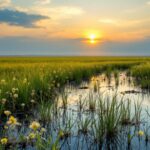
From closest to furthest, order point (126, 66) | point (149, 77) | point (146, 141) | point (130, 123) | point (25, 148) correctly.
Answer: point (25, 148) < point (146, 141) < point (130, 123) < point (149, 77) < point (126, 66)

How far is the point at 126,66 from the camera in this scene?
126ft

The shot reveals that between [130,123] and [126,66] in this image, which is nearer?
[130,123]

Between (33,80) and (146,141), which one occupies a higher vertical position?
(33,80)

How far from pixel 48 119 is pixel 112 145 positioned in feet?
7.77

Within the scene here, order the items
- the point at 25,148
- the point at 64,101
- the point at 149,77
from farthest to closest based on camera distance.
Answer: the point at 149,77 < the point at 64,101 < the point at 25,148

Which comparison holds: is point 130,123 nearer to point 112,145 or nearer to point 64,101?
point 112,145

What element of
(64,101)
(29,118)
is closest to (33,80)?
(64,101)

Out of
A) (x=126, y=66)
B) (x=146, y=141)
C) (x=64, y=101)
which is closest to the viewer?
(x=146, y=141)

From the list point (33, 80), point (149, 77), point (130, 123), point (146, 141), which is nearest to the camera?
point (146, 141)

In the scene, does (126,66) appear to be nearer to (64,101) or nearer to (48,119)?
(64,101)

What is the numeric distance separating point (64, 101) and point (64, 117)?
71.4 inches

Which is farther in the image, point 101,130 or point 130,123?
point 130,123

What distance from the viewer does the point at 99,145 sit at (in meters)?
6.09

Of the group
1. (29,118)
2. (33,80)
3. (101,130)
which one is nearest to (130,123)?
(101,130)
